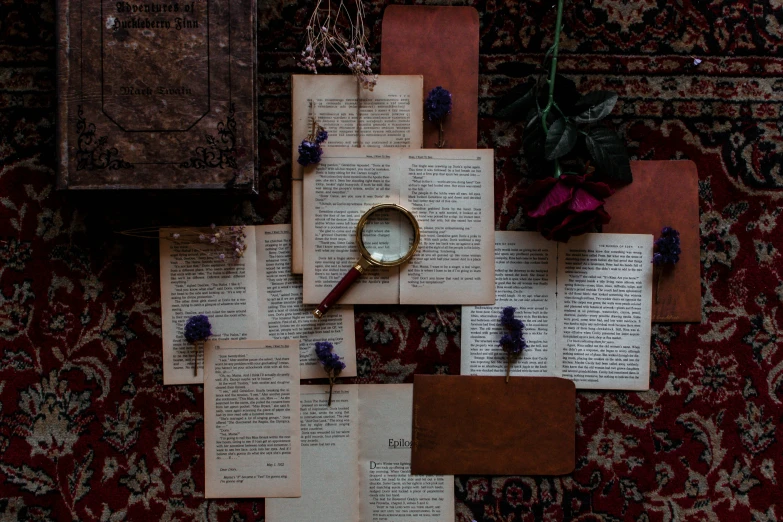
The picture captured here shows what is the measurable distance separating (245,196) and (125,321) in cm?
38

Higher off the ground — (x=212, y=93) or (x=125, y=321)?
(x=212, y=93)

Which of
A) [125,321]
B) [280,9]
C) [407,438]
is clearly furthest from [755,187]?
[125,321]

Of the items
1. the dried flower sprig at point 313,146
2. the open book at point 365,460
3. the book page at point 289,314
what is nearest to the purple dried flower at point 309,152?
the dried flower sprig at point 313,146

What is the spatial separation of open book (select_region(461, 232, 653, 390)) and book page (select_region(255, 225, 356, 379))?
264 millimetres

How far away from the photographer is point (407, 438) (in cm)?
126

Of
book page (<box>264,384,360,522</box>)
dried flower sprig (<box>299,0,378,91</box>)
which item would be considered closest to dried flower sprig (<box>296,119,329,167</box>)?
dried flower sprig (<box>299,0,378,91</box>)

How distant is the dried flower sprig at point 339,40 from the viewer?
3.99 ft

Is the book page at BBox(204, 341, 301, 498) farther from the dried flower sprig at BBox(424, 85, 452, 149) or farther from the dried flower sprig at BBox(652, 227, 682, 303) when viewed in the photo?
the dried flower sprig at BBox(652, 227, 682, 303)

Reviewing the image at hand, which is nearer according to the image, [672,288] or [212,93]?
[212,93]

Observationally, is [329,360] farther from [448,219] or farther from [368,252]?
[448,219]

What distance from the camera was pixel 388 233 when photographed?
1.24m

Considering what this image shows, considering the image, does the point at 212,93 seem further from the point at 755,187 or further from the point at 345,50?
the point at 755,187

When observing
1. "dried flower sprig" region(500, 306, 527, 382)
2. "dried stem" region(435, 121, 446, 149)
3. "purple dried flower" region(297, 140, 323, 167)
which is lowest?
"dried flower sprig" region(500, 306, 527, 382)

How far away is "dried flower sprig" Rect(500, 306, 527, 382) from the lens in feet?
4.03
